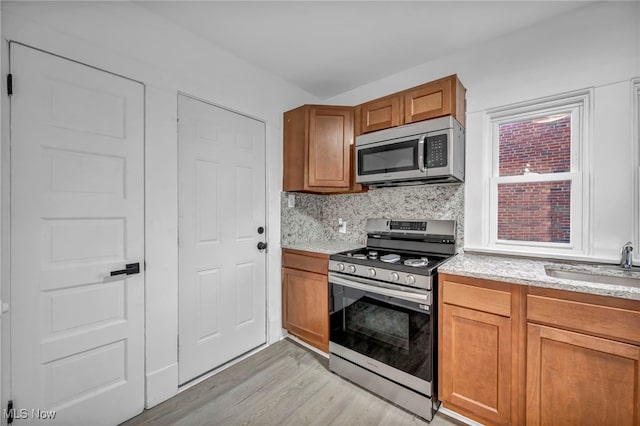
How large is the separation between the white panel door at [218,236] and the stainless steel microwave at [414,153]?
38.3 inches

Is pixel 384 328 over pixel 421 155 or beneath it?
beneath

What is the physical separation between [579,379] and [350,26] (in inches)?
95.8

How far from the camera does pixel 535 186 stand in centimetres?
198

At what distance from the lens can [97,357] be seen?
1.56 metres

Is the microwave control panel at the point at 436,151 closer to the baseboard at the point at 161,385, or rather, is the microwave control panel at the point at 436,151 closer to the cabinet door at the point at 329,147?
the cabinet door at the point at 329,147

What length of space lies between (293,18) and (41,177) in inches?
69.1

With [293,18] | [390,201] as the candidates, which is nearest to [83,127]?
[293,18]

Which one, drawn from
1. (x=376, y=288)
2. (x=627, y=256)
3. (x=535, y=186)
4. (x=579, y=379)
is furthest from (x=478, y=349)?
(x=535, y=186)

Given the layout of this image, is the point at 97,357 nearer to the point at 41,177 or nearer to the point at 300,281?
the point at 41,177

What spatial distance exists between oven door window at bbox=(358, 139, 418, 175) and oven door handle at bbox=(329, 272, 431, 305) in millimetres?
894

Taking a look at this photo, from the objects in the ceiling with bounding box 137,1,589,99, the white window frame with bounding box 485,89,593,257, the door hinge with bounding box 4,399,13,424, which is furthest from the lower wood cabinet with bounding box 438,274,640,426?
the door hinge with bounding box 4,399,13,424

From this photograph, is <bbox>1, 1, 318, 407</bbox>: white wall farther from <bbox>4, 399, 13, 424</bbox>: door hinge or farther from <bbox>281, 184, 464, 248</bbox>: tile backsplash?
<bbox>281, 184, 464, 248</bbox>: tile backsplash

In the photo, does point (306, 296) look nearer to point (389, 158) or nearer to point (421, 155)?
point (389, 158)

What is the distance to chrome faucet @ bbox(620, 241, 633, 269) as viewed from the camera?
1.53m
